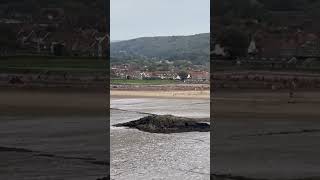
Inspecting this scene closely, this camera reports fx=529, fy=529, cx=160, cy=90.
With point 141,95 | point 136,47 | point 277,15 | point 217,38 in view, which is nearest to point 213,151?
point 217,38

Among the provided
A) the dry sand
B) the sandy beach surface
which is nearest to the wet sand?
the dry sand

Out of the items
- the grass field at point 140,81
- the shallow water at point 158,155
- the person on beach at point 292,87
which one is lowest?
the shallow water at point 158,155

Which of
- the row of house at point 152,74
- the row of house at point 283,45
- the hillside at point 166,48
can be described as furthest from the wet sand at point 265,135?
the hillside at point 166,48

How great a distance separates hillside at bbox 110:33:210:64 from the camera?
5347cm

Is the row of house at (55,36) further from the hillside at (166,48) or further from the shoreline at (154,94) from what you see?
the hillside at (166,48)

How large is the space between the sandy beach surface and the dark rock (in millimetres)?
9730

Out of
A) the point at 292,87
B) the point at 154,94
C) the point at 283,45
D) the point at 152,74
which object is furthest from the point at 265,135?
the point at 152,74

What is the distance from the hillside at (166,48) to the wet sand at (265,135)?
44.0m

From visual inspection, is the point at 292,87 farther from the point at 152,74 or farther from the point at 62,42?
the point at 152,74

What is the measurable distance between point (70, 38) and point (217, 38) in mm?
1794

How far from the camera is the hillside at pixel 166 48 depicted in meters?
53.5

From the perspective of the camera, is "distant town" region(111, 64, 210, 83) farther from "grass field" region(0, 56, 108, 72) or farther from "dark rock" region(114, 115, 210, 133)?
"grass field" region(0, 56, 108, 72)

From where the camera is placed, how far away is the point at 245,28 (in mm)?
6438

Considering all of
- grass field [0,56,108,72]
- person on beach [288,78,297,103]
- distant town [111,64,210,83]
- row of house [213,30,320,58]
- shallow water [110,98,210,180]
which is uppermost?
row of house [213,30,320,58]
